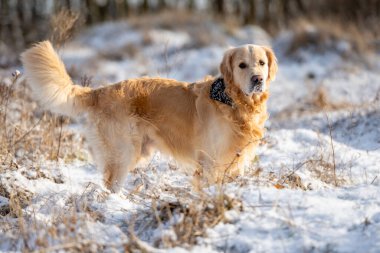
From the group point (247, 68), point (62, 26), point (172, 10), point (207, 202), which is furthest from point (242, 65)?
point (172, 10)

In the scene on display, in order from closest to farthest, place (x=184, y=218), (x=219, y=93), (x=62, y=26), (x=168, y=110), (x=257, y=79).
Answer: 1. (x=184, y=218)
2. (x=257, y=79)
3. (x=219, y=93)
4. (x=168, y=110)
5. (x=62, y=26)

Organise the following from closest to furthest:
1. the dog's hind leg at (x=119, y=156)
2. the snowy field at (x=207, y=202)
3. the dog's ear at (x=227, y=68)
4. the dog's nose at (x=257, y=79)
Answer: the snowy field at (x=207, y=202) → the dog's nose at (x=257, y=79) → the dog's ear at (x=227, y=68) → the dog's hind leg at (x=119, y=156)

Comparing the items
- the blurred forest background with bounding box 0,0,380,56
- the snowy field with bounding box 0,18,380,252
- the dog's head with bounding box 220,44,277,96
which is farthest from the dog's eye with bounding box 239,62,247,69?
the blurred forest background with bounding box 0,0,380,56

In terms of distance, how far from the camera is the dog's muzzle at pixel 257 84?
4.56m

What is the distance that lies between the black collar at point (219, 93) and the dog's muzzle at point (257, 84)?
0.23 m

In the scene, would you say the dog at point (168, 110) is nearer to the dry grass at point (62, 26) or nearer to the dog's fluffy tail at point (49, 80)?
the dog's fluffy tail at point (49, 80)

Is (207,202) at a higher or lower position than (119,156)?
lower

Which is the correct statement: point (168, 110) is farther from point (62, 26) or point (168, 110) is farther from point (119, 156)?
point (62, 26)

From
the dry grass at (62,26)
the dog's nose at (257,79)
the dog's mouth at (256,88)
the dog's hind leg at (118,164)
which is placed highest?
the dry grass at (62,26)

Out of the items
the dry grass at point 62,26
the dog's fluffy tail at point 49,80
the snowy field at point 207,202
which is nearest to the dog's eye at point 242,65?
the snowy field at point 207,202

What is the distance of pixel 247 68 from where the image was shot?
471 cm

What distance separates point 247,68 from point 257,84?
0.22 m

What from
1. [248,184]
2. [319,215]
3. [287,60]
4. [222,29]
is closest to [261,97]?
[248,184]

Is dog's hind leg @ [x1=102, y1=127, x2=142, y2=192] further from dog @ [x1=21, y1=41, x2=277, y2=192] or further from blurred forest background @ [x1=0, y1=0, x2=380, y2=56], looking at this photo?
blurred forest background @ [x1=0, y1=0, x2=380, y2=56]
